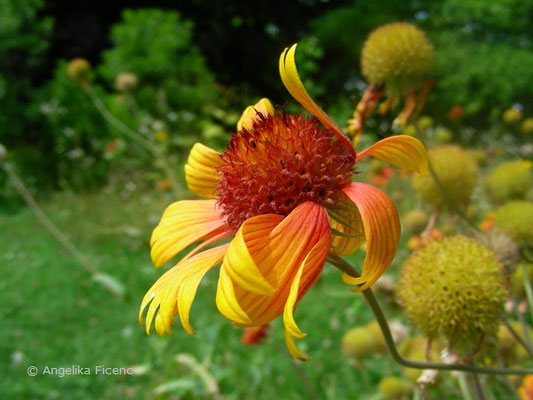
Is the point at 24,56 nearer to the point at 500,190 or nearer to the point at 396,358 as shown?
the point at 500,190

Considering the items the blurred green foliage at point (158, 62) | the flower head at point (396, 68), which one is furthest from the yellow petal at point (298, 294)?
the blurred green foliage at point (158, 62)

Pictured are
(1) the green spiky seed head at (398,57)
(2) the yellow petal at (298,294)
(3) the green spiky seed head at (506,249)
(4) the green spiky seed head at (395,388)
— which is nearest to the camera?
(2) the yellow petal at (298,294)

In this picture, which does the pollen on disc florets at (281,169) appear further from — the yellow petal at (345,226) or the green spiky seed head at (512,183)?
the green spiky seed head at (512,183)

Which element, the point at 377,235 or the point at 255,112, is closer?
the point at 377,235

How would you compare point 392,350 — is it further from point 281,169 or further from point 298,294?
point 281,169

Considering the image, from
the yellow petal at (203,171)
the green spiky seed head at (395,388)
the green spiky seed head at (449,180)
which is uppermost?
the yellow petal at (203,171)

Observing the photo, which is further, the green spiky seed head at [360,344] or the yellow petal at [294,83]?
the green spiky seed head at [360,344]

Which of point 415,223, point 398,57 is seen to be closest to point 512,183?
point 415,223

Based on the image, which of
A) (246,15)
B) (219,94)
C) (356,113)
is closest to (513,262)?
(356,113)
